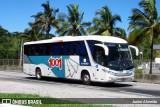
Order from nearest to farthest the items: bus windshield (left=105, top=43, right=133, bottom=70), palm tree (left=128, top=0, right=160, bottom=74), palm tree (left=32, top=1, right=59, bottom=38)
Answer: bus windshield (left=105, top=43, right=133, bottom=70) < palm tree (left=128, top=0, right=160, bottom=74) < palm tree (left=32, top=1, right=59, bottom=38)

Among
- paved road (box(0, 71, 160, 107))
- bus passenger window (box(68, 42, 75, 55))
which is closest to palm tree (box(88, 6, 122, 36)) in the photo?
bus passenger window (box(68, 42, 75, 55))

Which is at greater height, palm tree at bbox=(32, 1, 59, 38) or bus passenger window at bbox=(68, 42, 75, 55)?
palm tree at bbox=(32, 1, 59, 38)

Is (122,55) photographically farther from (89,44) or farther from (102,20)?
(102,20)

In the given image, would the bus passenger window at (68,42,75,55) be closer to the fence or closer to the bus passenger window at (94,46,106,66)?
the bus passenger window at (94,46,106,66)

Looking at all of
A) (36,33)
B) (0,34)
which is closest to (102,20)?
(36,33)

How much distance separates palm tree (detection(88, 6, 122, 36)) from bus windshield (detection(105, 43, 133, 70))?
2475cm

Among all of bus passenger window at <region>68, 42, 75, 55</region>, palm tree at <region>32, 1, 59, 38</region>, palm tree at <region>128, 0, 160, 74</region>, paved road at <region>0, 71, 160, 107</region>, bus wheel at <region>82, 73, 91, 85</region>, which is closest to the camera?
paved road at <region>0, 71, 160, 107</region>

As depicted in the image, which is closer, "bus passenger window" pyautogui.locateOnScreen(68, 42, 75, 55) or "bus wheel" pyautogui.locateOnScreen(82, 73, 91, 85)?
"bus wheel" pyautogui.locateOnScreen(82, 73, 91, 85)

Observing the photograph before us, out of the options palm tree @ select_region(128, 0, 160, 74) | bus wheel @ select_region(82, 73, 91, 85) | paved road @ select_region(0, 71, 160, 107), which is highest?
palm tree @ select_region(128, 0, 160, 74)

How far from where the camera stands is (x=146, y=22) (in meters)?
35.3

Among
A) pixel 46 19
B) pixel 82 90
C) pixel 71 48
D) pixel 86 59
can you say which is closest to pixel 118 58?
pixel 86 59

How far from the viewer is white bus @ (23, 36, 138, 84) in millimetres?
21781

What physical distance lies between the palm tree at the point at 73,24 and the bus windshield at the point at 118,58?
30327 millimetres

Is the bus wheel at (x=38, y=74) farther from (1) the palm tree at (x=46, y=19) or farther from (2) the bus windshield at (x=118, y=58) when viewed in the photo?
(1) the palm tree at (x=46, y=19)
